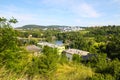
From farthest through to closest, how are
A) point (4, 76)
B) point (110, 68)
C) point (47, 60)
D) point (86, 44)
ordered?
point (86, 44) → point (47, 60) → point (110, 68) → point (4, 76)

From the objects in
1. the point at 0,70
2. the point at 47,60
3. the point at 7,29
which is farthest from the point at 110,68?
the point at 0,70

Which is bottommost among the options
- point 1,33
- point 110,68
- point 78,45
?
point 78,45

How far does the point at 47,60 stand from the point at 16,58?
4322 millimetres

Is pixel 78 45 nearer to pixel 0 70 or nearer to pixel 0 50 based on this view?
pixel 0 50

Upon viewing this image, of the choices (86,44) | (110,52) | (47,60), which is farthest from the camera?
(86,44)

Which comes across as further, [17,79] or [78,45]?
[78,45]

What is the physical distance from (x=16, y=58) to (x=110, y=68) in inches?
299

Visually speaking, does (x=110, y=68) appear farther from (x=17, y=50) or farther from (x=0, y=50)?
(x=0, y=50)

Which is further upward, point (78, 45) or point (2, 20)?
point (2, 20)

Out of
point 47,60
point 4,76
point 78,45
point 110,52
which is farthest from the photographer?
point 78,45

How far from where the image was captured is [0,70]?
3.06m

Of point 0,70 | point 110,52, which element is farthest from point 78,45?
point 0,70

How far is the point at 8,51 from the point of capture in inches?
590

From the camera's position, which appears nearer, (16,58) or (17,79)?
(17,79)
